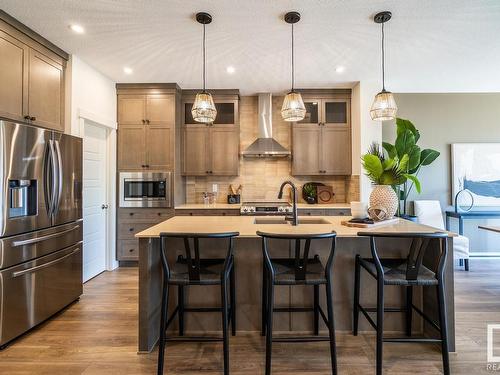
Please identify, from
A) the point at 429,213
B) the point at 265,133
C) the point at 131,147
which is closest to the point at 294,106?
the point at 265,133

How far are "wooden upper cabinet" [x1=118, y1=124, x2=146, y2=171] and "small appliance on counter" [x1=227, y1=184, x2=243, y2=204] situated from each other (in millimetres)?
1424

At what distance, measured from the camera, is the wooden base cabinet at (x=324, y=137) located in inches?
172

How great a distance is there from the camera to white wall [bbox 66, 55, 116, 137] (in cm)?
320

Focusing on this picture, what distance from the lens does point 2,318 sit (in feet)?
6.84

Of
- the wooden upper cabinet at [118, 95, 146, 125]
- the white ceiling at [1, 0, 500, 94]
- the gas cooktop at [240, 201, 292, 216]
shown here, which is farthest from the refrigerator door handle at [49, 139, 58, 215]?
the gas cooktop at [240, 201, 292, 216]

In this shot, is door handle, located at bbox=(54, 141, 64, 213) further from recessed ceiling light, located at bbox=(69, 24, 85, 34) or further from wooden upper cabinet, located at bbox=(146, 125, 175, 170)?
wooden upper cabinet, located at bbox=(146, 125, 175, 170)

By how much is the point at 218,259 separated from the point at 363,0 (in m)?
2.38

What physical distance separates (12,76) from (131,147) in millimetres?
1748

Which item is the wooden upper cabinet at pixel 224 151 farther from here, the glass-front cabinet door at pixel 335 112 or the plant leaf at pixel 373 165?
the plant leaf at pixel 373 165

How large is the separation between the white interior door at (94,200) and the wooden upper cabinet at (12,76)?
3.39 ft

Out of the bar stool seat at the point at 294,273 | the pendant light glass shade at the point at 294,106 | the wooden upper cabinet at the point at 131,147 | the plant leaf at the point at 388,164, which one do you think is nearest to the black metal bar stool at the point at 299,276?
the bar stool seat at the point at 294,273

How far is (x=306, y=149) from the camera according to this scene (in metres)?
4.43

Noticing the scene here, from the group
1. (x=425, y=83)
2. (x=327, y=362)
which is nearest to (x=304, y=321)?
(x=327, y=362)

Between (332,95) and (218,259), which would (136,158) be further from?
(332,95)
